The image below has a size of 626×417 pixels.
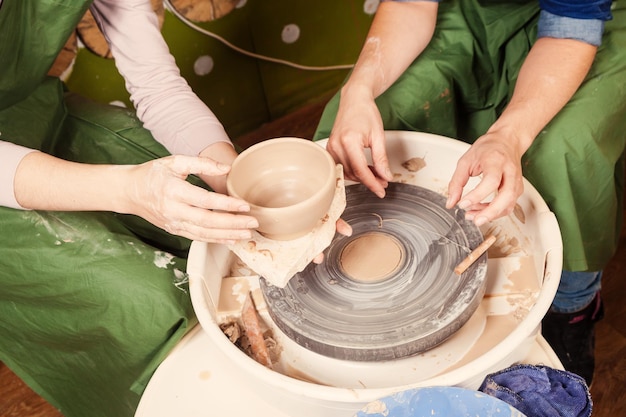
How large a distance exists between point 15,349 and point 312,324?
2.50 feet

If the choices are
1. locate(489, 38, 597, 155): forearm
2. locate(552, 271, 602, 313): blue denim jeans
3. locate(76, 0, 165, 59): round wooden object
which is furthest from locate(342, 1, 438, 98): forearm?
locate(76, 0, 165, 59): round wooden object

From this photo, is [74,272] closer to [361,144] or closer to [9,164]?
[9,164]

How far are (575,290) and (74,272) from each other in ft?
3.88

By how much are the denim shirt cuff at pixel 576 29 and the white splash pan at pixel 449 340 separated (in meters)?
0.32

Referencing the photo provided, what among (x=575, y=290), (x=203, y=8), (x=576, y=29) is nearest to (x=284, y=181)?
(x=576, y=29)

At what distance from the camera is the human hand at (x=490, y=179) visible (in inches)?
44.4

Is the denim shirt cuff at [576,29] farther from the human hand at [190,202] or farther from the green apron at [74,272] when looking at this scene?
the green apron at [74,272]

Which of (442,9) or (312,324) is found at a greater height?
(442,9)

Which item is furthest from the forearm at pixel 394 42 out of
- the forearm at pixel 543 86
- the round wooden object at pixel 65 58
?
the round wooden object at pixel 65 58

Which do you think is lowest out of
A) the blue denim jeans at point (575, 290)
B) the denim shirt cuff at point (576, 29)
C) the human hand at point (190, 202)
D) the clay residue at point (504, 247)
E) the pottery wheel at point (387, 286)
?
the blue denim jeans at point (575, 290)

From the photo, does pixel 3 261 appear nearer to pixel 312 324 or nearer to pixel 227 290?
pixel 227 290

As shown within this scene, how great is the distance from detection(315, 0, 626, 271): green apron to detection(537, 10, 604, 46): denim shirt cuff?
3.1 inches

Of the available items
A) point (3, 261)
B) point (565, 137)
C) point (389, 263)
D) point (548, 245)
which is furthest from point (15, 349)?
point (565, 137)

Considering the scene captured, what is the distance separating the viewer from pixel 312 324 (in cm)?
115
